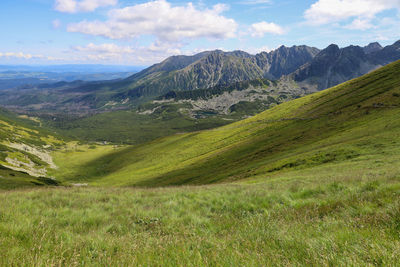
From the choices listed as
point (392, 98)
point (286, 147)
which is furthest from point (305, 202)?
Answer: point (392, 98)

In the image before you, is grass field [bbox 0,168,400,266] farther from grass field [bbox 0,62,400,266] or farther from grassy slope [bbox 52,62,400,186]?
grassy slope [bbox 52,62,400,186]

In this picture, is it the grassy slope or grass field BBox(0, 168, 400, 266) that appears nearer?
grass field BBox(0, 168, 400, 266)

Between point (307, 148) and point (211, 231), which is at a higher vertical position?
point (211, 231)

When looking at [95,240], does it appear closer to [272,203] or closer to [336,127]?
[272,203]

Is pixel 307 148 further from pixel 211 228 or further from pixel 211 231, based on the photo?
pixel 211 231

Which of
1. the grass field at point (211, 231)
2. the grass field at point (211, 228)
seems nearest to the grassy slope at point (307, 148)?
the grass field at point (211, 228)

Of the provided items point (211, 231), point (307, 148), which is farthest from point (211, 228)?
point (307, 148)

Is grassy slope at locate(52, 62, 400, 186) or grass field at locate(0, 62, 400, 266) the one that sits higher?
grass field at locate(0, 62, 400, 266)

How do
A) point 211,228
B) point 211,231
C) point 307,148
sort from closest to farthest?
point 211,231 → point 211,228 → point 307,148

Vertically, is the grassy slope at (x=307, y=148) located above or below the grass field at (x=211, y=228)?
below

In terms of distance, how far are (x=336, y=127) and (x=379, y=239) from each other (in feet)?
234

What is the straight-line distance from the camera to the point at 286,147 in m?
61.8

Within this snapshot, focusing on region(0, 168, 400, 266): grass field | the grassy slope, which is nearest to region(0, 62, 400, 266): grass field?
region(0, 168, 400, 266): grass field

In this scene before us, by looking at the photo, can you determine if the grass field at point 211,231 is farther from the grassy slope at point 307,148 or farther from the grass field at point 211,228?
the grassy slope at point 307,148
